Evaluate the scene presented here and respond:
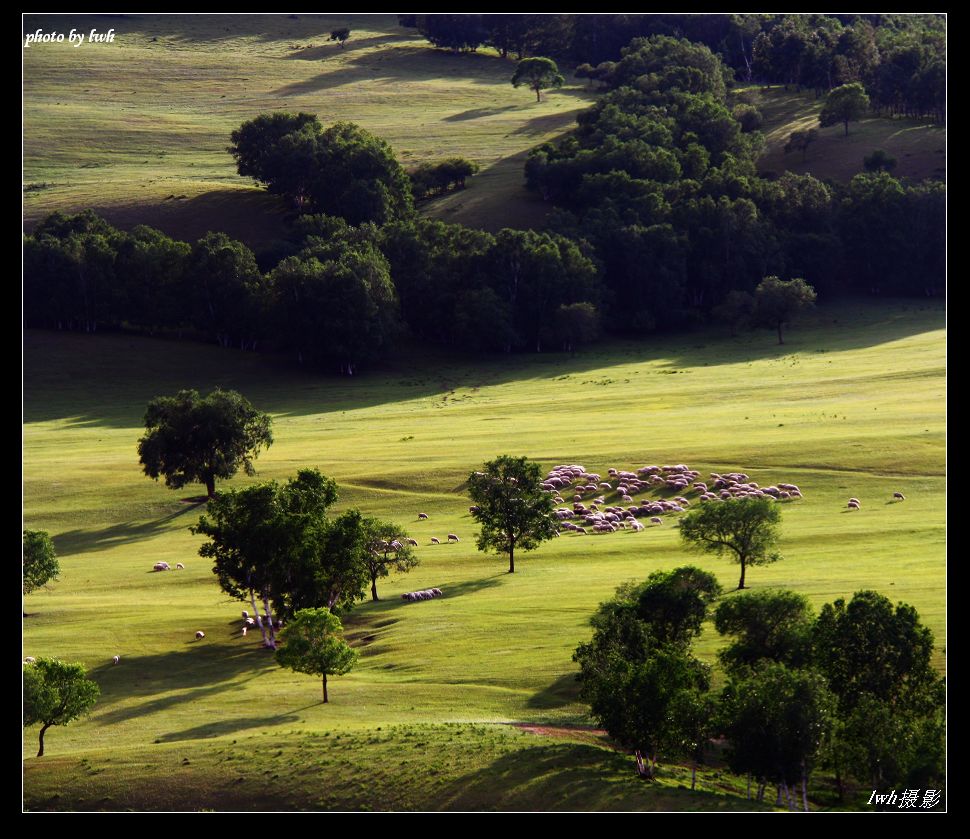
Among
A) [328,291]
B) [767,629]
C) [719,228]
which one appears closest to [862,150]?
[719,228]

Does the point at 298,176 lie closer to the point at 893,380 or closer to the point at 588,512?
the point at 893,380

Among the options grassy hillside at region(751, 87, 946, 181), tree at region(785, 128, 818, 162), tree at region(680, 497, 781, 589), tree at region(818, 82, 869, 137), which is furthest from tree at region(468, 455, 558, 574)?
tree at region(818, 82, 869, 137)

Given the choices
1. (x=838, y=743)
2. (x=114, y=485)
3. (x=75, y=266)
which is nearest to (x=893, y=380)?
(x=114, y=485)

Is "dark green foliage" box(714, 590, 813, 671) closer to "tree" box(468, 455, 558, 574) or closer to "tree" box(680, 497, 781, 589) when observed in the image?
"tree" box(680, 497, 781, 589)

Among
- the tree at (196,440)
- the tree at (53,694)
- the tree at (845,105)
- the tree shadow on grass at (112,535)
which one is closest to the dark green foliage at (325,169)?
the tree at (845,105)

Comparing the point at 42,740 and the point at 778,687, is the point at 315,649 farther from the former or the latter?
the point at 778,687
